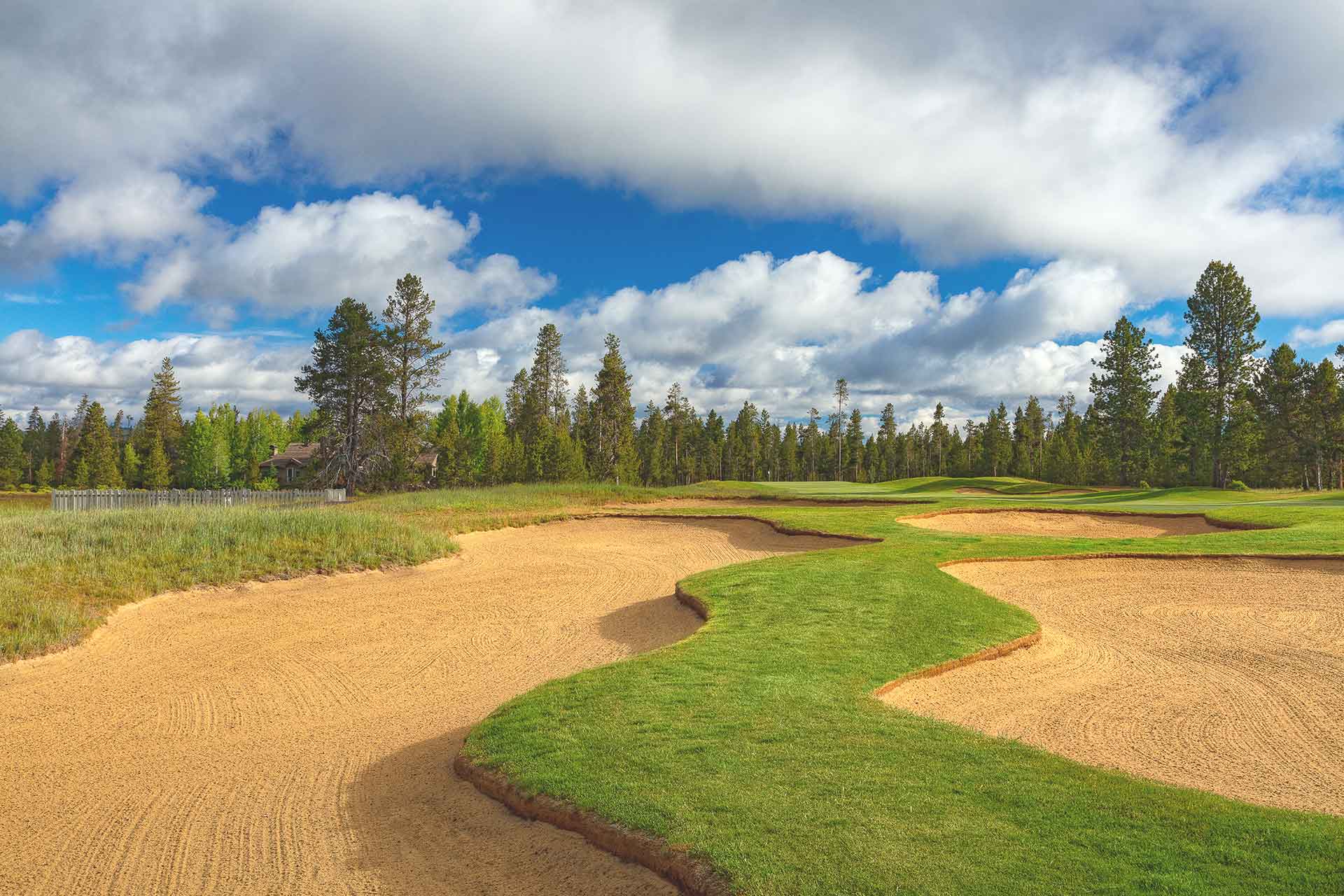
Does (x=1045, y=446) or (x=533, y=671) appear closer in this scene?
(x=533, y=671)

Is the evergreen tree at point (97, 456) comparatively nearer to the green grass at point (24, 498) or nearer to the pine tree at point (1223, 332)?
Answer: the green grass at point (24, 498)

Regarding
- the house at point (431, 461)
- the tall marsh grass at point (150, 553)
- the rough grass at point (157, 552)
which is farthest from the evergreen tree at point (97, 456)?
the tall marsh grass at point (150, 553)

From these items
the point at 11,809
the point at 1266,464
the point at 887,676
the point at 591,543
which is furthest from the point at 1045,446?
the point at 11,809

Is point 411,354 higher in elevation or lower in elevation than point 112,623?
higher

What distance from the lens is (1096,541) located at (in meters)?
17.5

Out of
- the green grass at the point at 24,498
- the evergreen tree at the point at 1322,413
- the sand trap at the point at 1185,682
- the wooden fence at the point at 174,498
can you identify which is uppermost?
the evergreen tree at the point at 1322,413

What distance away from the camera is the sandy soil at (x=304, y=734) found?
526cm

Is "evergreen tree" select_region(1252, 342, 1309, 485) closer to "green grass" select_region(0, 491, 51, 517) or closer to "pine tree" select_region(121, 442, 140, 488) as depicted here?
"green grass" select_region(0, 491, 51, 517)

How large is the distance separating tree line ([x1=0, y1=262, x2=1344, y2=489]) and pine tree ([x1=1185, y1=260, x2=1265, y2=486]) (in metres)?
0.08

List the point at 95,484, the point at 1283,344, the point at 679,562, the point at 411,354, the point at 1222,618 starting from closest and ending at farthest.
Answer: the point at 1222,618, the point at 679,562, the point at 411,354, the point at 1283,344, the point at 95,484

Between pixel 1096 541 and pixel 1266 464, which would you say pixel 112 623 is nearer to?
pixel 1096 541

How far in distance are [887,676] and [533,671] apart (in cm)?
522

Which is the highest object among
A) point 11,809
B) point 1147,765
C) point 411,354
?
point 411,354

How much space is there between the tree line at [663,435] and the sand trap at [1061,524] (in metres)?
25.3
